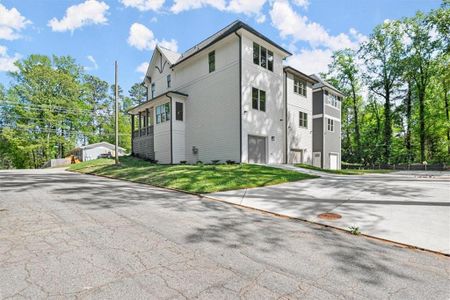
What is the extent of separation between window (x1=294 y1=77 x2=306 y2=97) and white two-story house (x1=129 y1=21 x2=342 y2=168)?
0.28 feet

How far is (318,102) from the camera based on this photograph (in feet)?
75.4

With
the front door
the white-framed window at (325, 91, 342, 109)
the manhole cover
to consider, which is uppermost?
the white-framed window at (325, 91, 342, 109)

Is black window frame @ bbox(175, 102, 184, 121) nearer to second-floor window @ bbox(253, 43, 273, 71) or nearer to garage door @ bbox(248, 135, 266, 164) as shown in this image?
garage door @ bbox(248, 135, 266, 164)

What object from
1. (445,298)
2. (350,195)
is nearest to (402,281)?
(445,298)

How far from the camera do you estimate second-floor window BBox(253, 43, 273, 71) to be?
1606 cm

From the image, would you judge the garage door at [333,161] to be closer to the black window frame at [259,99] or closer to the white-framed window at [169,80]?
the black window frame at [259,99]

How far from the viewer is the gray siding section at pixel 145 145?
20.5m

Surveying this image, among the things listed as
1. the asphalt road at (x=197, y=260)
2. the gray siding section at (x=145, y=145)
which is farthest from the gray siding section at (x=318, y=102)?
the asphalt road at (x=197, y=260)

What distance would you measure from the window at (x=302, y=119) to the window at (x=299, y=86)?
1.75m

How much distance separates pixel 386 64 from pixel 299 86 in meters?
20.2

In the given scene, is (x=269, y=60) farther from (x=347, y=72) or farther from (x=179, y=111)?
(x=347, y=72)

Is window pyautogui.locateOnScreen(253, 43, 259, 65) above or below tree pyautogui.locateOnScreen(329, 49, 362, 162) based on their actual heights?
below

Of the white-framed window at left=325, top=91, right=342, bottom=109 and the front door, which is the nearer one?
the front door

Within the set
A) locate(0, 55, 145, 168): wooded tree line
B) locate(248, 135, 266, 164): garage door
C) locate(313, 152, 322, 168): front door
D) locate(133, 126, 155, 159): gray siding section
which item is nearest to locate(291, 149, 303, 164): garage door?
locate(313, 152, 322, 168): front door
